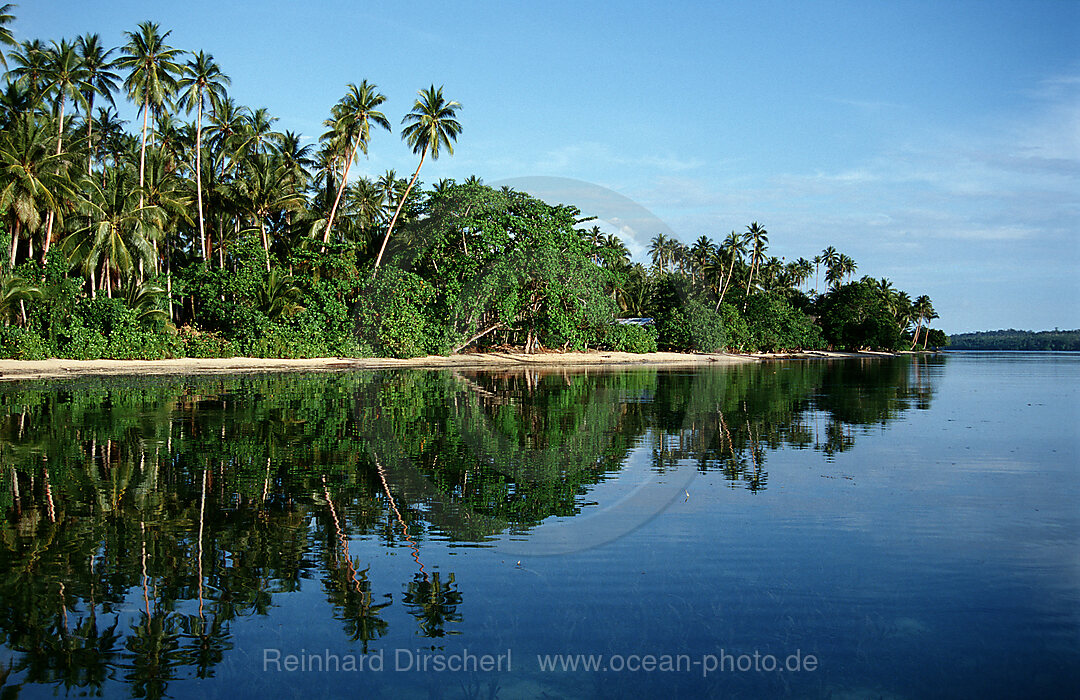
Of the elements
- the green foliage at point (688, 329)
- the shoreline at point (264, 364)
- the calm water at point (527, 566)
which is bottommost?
the calm water at point (527, 566)

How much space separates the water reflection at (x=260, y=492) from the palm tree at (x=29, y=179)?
59.9 feet

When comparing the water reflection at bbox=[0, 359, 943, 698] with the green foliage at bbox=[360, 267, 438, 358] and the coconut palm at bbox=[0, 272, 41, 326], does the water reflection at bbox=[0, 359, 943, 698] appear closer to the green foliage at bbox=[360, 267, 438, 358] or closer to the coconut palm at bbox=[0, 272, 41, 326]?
the coconut palm at bbox=[0, 272, 41, 326]

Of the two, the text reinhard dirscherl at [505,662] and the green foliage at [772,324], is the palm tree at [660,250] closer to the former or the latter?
the green foliage at [772,324]

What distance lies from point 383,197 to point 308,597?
71.4 meters

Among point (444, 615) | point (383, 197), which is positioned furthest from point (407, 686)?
point (383, 197)

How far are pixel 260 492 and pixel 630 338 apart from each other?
218 feet

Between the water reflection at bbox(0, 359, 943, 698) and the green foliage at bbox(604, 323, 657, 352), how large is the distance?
153ft

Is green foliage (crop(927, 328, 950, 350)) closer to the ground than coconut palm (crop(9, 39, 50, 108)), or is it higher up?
closer to the ground

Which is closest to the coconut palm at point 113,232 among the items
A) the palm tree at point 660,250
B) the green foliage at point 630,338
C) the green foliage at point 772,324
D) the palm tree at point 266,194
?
the palm tree at point 266,194

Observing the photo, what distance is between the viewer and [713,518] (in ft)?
33.7

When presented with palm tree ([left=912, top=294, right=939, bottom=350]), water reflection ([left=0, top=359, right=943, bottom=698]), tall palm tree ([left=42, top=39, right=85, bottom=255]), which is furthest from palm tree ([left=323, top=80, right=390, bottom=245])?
palm tree ([left=912, top=294, right=939, bottom=350])

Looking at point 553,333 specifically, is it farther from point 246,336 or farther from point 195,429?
point 195,429

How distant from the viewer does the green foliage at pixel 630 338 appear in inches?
2911

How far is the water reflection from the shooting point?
630 centimetres
